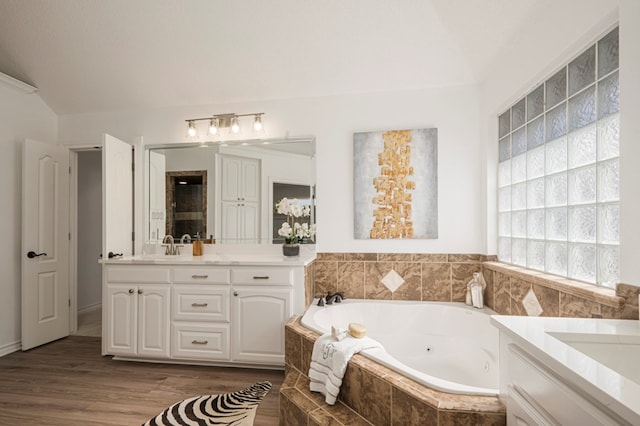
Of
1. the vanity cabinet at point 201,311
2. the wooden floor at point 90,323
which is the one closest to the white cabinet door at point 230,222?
the vanity cabinet at point 201,311

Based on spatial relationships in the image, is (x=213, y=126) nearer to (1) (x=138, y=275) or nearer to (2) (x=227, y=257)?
(2) (x=227, y=257)

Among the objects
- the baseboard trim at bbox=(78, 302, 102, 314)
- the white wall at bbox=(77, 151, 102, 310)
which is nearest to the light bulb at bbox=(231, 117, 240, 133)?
the white wall at bbox=(77, 151, 102, 310)

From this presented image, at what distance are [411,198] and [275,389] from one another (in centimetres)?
187

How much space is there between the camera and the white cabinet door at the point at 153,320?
278 centimetres

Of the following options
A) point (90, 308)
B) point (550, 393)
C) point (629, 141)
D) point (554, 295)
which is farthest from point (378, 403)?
point (90, 308)

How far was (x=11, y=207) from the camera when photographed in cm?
316

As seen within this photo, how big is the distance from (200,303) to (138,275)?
0.60 meters

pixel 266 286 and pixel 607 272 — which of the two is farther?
pixel 266 286

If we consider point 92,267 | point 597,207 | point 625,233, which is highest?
point 597,207

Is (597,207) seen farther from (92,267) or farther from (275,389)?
(92,267)

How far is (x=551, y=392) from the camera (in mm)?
980

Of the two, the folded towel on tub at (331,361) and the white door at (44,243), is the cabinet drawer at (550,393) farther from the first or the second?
the white door at (44,243)

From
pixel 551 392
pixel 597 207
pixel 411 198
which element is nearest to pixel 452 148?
pixel 411 198

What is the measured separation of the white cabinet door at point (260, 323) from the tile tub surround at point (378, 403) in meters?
0.53
